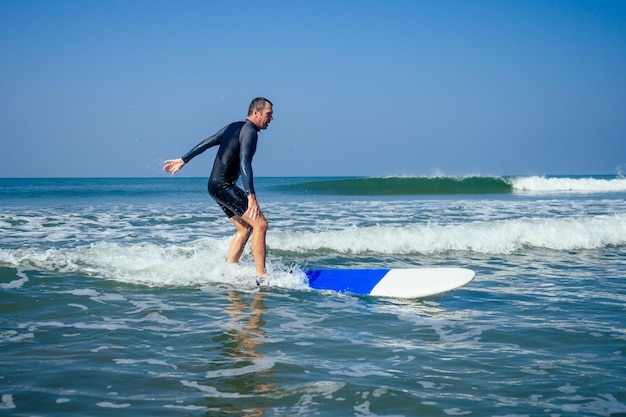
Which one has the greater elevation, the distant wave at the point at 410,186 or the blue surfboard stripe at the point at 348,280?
the distant wave at the point at 410,186

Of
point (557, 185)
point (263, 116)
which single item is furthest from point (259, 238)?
point (557, 185)

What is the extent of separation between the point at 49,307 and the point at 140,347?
1.79m

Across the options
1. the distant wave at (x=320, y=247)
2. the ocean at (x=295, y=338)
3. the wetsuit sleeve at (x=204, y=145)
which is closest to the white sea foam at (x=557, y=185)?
the distant wave at (x=320, y=247)

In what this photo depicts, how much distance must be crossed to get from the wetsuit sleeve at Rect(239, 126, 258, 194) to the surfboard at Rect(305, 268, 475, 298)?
55.9 inches

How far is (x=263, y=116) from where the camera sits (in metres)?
6.46

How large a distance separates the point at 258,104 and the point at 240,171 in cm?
79

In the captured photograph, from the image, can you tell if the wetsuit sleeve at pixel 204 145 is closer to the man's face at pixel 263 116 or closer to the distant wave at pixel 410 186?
the man's face at pixel 263 116

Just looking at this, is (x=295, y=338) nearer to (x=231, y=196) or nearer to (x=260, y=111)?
(x=231, y=196)

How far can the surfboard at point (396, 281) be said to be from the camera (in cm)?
606


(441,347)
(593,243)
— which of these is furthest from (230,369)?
(593,243)

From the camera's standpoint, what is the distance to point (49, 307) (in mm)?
5340

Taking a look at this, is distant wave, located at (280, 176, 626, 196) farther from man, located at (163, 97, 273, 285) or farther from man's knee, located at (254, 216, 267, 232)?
man's knee, located at (254, 216, 267, 232)

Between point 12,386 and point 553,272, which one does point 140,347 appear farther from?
point 553,272

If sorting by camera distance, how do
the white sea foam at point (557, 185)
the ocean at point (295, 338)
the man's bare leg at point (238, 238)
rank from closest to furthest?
the ocean at point (295, 338)
the man's bare leg at point (238, 238)
the white sea foam at point (557, 185)
